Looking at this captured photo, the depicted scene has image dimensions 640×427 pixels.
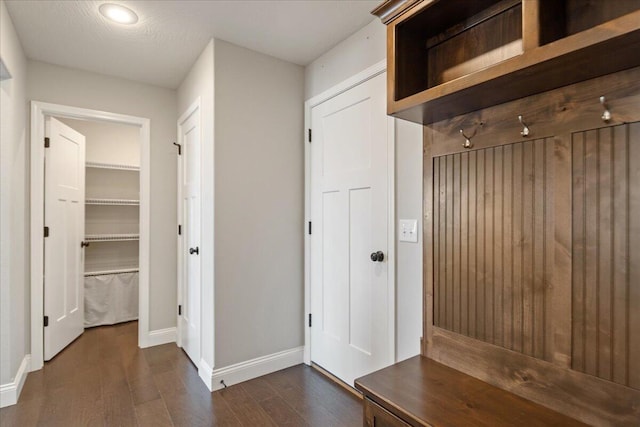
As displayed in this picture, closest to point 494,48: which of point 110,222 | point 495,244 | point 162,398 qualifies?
point 495,244

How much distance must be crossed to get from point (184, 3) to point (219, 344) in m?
2.15

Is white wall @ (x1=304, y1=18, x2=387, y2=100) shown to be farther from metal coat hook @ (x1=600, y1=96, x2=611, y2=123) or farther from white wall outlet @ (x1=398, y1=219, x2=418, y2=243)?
metal coat hook @ (x1=600, y1=96, x2=611, y2=123)

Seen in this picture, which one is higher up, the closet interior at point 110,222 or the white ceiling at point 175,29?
the white ceiling at point 175,29

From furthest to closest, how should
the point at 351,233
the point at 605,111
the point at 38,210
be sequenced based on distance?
the point at 38,210 → the point at 351,233 → the point at 605,111

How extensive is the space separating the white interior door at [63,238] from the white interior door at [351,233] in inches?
85.8

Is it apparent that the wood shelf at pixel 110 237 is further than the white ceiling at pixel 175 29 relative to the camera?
Yes

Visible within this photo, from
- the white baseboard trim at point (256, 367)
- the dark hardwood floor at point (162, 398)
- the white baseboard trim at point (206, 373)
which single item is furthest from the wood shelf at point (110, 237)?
the white baseboard trim at point (256, 367)

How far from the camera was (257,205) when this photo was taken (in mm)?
2529

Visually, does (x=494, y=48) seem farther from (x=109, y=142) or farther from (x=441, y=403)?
(x=109, y=142)

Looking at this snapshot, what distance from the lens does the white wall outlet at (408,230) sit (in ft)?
6.02

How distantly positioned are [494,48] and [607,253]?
81 centimetres

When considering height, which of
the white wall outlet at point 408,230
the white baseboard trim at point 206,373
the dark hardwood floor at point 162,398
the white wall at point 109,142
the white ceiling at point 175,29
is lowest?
the dark hardwood floor at point 162,398

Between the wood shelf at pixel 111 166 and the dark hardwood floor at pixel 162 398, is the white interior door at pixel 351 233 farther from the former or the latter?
the wood shelf at pixel 111 166

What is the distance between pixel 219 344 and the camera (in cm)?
235
